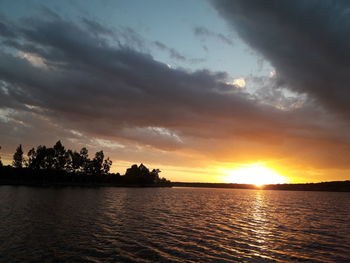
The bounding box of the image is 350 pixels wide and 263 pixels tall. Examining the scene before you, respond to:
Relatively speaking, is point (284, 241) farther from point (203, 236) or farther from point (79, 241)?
point (79, 241)

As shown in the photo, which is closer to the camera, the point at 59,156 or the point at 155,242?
the point at 155,242

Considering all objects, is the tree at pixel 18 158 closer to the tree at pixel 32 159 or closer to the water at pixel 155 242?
the tree at pixel 32 159

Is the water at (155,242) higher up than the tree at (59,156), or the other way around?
the tree at (59,156)

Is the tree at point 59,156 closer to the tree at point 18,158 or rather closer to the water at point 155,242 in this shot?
the tree at point 18,158

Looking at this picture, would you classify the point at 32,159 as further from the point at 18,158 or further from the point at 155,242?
the point at 155,242

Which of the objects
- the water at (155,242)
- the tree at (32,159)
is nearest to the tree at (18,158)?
the tree at (32,159)

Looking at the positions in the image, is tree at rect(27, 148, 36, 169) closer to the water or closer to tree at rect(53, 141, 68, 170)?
tree at rect(53, 141, 68, 170)

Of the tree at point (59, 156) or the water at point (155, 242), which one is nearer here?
the water at point (155, 242)

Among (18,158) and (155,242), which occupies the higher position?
(18,158)

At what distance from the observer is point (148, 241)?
1214 inches

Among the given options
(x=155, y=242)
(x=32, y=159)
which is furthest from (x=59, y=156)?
(x=155, y=242)

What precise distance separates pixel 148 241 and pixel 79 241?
334 inches

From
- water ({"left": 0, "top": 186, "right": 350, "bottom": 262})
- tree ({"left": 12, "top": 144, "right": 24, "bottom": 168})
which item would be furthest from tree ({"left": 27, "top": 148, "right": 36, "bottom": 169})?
water ({"left": 0, "top": 186, "right": 350, "bottom": 262})

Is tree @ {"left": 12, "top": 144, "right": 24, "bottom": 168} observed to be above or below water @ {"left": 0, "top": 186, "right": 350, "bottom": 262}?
above
